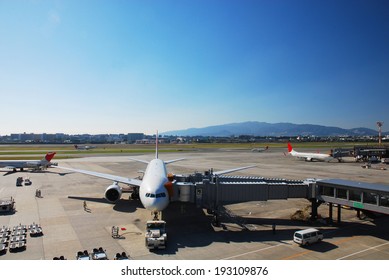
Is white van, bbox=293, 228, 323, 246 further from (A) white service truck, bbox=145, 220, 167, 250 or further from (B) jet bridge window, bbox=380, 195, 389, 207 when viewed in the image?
(A) white service truck, bbox=145, 220, 167, 250

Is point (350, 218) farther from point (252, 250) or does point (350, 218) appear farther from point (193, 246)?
point (193, 246)

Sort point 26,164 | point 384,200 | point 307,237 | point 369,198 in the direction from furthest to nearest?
point 26,164, point 369,198, point 384,200, point 307,237

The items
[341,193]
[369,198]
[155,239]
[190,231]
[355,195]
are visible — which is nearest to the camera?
[155,239]

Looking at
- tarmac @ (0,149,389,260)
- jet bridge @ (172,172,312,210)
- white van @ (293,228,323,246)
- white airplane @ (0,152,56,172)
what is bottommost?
tarmac @ (0,149,389,260)

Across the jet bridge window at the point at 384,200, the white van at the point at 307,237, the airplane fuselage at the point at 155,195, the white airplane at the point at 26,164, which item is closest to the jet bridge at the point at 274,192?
the jet bridge window at the point at 384,200

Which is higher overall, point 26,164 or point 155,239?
point 26,164

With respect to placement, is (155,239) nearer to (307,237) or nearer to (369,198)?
(307,237)

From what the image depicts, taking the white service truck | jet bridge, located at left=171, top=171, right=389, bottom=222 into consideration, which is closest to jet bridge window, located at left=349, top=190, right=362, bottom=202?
jet bridge, located at left=171, top=171, right=389, bottom=222

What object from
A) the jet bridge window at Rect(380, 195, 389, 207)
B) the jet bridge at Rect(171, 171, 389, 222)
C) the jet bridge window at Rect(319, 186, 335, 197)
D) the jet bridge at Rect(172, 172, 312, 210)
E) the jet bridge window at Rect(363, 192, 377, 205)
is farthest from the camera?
the jet bridge window at Rect(319, 186, 335, 197)

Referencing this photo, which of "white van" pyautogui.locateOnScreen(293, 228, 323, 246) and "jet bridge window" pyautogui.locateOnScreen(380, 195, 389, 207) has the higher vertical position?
"jet bridge window" pyautogui.locateOnScreen(380, 195, 389, 207)

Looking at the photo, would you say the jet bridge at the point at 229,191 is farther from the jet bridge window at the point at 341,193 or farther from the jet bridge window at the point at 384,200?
the jet bridge window at the point at 384,200

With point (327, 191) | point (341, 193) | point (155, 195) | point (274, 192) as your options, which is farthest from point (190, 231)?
point (341, 193)
